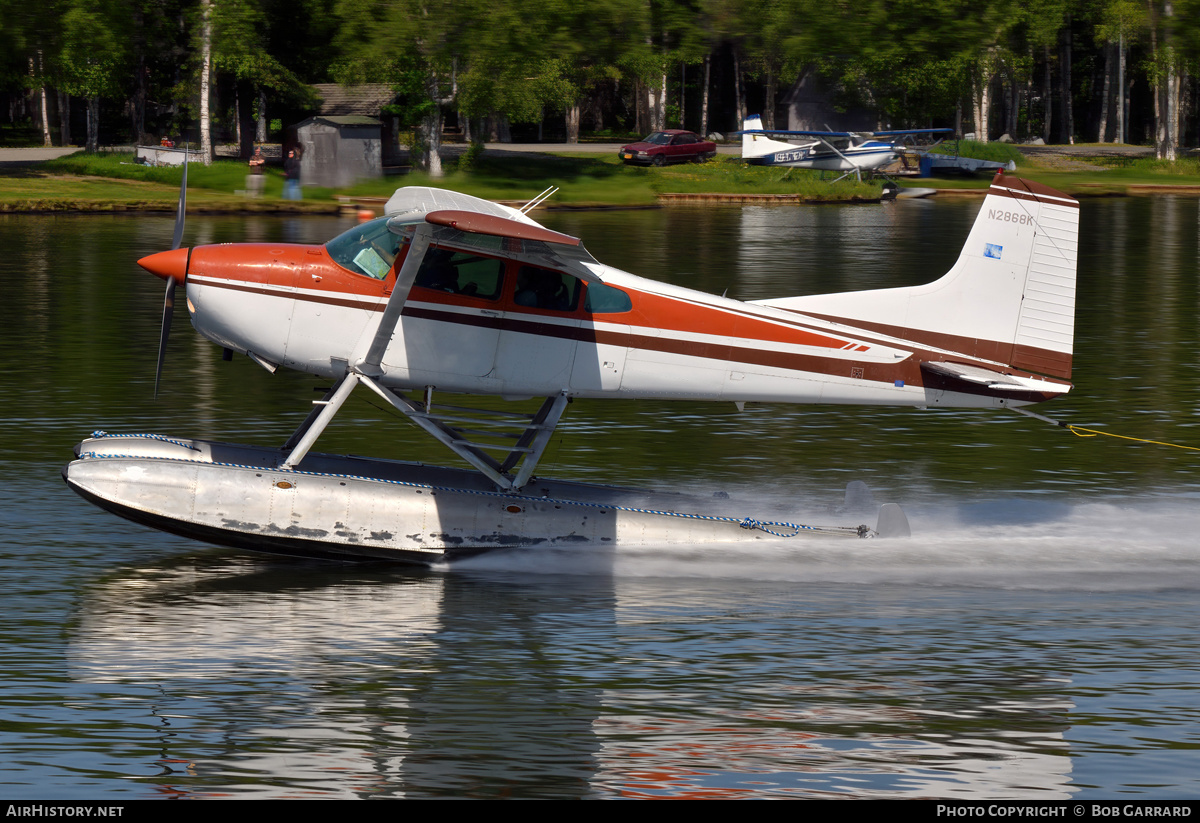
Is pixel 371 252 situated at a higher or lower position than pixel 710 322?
higher

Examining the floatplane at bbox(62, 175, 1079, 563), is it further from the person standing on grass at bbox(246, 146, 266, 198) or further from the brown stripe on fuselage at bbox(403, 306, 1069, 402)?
the person standing on grass at bbox(246, 146, 266, 198)

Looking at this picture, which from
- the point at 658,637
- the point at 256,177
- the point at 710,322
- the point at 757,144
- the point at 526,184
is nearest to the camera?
the point at 658,637

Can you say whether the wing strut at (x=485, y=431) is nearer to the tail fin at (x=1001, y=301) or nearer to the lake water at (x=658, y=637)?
the lake water at (x=658, y=637)

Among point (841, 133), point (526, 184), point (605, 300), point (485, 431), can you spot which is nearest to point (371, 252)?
point (485, 431)

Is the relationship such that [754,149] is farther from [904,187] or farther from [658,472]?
[658,472]

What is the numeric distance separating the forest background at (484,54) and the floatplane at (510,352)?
111ft

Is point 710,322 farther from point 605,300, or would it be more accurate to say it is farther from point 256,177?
point 256,177

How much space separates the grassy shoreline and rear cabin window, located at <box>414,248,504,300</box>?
33.9m

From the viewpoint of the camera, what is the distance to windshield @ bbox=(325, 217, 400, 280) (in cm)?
1095

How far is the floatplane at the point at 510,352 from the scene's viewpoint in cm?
1067

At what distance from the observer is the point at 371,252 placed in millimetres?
11016

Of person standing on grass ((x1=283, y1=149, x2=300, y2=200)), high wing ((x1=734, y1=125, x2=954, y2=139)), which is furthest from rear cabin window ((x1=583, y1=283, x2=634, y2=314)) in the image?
high wing ((x1=734, y1=125, x2=954, y2=139))

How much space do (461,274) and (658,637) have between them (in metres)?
3.30
